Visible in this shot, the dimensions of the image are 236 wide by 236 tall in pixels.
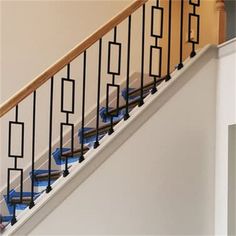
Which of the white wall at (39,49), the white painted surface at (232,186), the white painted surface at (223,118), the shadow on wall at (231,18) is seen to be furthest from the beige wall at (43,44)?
the white painted surface at (232,186)

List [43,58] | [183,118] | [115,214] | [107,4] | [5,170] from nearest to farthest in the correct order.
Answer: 1. [115,214]
2. [183,118]
3. [5,170]
4. [43,58]
5. [107,4]

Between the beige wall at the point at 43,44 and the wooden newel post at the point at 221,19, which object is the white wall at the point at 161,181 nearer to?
the wooden newel post at the point at 221,19

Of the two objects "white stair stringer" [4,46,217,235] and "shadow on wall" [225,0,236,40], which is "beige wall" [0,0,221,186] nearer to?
"shadow on wall" [225,0,236,40]

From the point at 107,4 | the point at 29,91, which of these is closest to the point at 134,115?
the point at 29,91

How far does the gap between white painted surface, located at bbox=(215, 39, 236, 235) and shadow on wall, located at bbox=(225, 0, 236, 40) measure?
1858mm

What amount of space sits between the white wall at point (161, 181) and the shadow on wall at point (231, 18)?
6.16ft

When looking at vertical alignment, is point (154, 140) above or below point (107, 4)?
below

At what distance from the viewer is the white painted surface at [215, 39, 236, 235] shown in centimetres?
343

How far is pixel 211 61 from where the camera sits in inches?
141

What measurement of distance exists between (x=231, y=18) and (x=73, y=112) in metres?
2.67

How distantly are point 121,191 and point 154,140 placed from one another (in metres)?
0.43

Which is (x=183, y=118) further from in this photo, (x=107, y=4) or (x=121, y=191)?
(x=107, y=4)

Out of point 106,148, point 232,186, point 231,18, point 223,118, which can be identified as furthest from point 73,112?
point 231,18

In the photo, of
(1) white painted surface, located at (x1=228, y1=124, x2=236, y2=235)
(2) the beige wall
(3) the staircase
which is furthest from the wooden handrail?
(2) the beige wall
